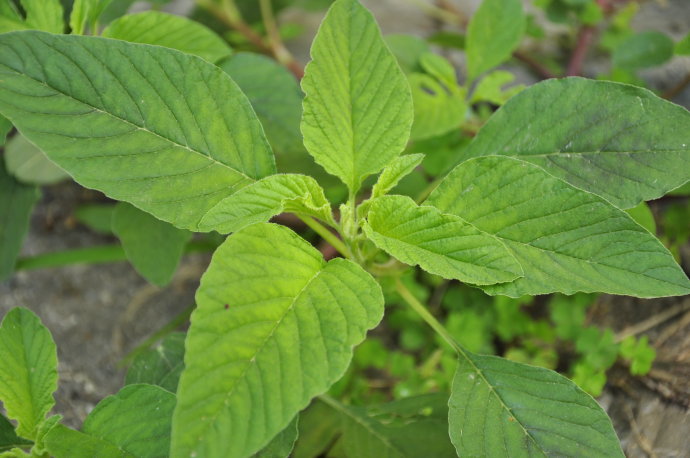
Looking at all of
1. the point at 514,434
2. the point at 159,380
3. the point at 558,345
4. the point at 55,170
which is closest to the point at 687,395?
the point at 558,345

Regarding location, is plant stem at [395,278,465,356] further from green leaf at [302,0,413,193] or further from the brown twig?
the brown twig

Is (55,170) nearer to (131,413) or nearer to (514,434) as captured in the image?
(131,413)

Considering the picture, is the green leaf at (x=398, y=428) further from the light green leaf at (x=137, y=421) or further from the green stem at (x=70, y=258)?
the green stem at (x=70, y=258)

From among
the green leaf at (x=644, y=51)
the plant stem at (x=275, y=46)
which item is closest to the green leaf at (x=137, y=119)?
the plant stem at (x=275, y=46)

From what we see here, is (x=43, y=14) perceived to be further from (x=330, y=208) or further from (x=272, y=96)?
(x=330, y=208)

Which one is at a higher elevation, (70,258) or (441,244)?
(441,244)

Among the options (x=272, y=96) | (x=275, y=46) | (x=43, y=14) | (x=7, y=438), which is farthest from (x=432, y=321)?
(x=275, y=46)
